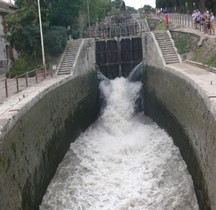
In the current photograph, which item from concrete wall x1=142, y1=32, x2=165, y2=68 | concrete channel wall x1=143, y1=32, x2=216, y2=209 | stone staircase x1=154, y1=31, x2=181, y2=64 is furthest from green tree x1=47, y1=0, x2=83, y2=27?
concrete channel wall x1=143, y1=32, x2=216, y2=209

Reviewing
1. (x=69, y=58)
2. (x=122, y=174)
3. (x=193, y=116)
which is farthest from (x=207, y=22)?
(x=122, y=174)

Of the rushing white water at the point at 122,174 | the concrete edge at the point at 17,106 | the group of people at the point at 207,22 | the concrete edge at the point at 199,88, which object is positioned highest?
the group of people at the point at 207,22

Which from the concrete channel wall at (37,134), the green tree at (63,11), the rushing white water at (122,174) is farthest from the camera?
the green tree at (63,11)

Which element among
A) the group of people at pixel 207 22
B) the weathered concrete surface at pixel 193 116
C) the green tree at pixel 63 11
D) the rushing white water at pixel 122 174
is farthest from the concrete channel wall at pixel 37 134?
the group of people at pixel 207 22

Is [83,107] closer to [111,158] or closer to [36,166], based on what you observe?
[111,158]

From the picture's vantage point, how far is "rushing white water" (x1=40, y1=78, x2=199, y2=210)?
1181 cm

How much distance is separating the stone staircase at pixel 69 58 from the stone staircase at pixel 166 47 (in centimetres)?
554

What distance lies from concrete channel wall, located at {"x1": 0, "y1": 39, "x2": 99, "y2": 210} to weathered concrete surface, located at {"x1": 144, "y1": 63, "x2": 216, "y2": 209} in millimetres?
4650

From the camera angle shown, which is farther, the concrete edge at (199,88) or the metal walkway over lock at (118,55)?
the metal walkway over lock at (118,55)

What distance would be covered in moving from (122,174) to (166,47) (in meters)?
11.8

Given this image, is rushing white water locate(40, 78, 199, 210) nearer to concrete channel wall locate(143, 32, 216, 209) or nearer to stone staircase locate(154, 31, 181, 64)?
concrete channel wall locate(143, 32, 216, 209)

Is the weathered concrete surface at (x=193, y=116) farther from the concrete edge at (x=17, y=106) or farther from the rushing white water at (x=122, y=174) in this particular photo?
the concrete edge at (x=17, y=106)

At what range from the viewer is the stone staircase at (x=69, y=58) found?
2214cm

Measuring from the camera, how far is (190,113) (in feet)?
43.2
